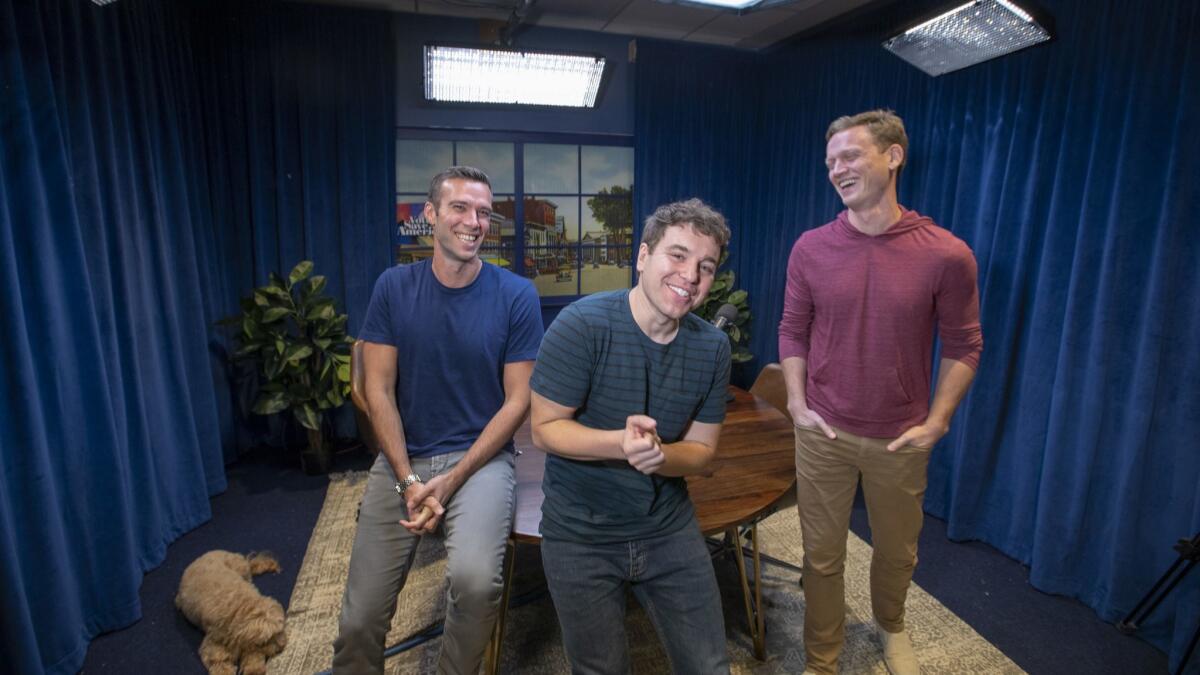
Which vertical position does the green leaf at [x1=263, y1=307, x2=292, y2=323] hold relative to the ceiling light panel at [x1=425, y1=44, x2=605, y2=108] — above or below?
below

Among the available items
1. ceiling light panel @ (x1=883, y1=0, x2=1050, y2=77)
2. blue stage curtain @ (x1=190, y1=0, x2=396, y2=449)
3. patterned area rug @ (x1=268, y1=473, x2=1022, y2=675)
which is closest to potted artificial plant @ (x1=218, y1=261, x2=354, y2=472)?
blue stage curtain @ (x1=190, y1=0, x2=396, y2=449)

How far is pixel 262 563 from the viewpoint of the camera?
2.65m

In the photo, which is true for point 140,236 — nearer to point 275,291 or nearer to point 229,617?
point 275,291

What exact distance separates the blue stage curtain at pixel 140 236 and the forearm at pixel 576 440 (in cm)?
164

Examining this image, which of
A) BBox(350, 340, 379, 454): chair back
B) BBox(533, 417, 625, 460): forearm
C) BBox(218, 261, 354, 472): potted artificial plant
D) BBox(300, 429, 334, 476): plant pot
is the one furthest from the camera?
BBox(300, 429, 334, 476): plant pot

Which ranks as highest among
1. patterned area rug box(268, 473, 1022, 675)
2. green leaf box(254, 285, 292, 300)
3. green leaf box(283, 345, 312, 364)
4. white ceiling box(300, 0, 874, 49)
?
white ceiling box(300, 0, 874, 49)

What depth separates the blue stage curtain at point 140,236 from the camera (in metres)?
1.95

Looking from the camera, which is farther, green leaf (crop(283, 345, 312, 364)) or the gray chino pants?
green leaf (crop(283, 345, 312, 364))

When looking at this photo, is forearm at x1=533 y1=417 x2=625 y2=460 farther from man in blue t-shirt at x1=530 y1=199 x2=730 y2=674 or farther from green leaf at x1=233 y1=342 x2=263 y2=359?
green leaf at x1=233 y1=342 x2=263 y2=359

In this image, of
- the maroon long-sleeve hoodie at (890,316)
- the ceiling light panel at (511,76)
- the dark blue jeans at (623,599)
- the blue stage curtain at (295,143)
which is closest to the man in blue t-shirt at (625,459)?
the dark blue jeans at (623,599)

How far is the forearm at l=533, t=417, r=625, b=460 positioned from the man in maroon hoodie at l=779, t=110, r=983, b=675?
89 centimetres

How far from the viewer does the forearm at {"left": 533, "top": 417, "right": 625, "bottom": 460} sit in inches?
53.1

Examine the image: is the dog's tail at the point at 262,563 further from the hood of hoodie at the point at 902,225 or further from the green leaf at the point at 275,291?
the hood of hoodie at the point at 902,225

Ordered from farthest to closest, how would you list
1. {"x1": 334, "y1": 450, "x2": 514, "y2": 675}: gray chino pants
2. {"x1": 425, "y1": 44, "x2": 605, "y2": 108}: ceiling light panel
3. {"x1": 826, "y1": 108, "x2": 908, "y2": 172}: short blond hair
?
1. {"x1": 425, "y1": 44, "x2": 605, "y2": 108}: ceiling light panel
2. {"x1": 826, "y1": 108, "x2": 908, "y2": 172}: short blond hair
3. {"x1": 334, "y1": 450, "x2": 514, "y2": 675}: gray chino pants
